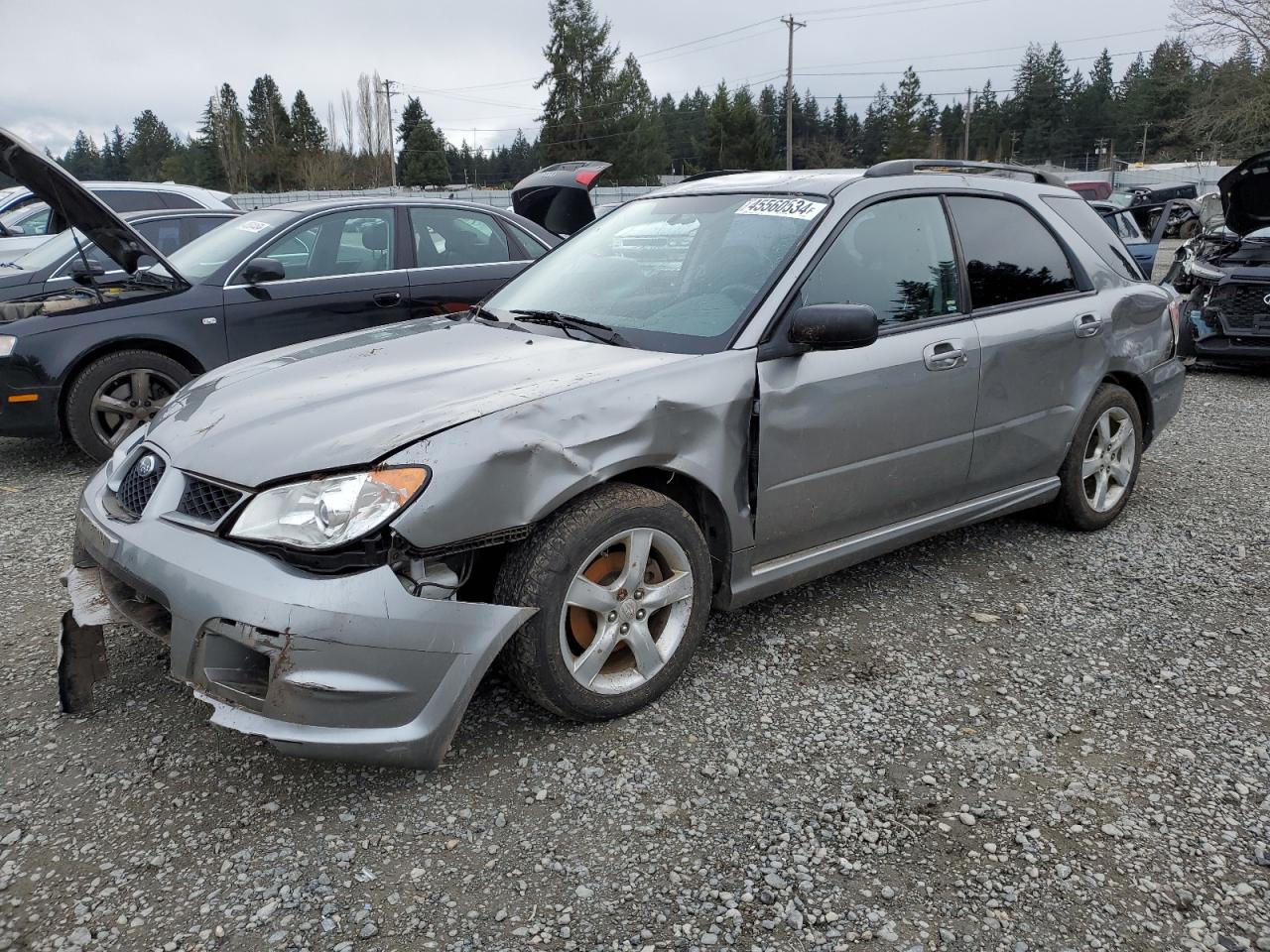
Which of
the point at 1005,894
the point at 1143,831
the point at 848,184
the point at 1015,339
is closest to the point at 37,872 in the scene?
the point at 1005,894

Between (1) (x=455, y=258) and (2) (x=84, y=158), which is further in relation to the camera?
(2) (x=84, y=158)

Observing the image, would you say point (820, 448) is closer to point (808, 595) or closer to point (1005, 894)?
point (808, 595)

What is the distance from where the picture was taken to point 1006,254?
158 inches

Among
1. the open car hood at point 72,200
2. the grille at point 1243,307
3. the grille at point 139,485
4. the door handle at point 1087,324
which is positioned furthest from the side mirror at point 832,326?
the grille at point 1243,307

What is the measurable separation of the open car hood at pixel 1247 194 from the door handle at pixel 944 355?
579cm

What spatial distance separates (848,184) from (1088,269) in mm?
1520

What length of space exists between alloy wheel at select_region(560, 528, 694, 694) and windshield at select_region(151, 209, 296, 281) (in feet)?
14.5

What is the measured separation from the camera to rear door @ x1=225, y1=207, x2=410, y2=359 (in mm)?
6047

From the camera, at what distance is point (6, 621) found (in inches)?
144

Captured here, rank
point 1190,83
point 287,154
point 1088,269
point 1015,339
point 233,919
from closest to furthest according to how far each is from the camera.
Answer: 1. point 233,919
2. point 1015,339
3. point 1088,269
4. point 1190,83
5. point 287,154

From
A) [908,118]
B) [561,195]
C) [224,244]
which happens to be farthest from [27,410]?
[908,118]

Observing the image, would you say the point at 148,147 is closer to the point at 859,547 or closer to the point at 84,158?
the point at 84,158

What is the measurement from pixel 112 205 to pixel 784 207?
9.67 meters

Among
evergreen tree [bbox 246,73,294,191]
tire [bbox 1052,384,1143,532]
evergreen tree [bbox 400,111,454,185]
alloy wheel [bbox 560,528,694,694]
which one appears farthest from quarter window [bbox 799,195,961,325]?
evergreen tree [bbox 400,111,454,185]
